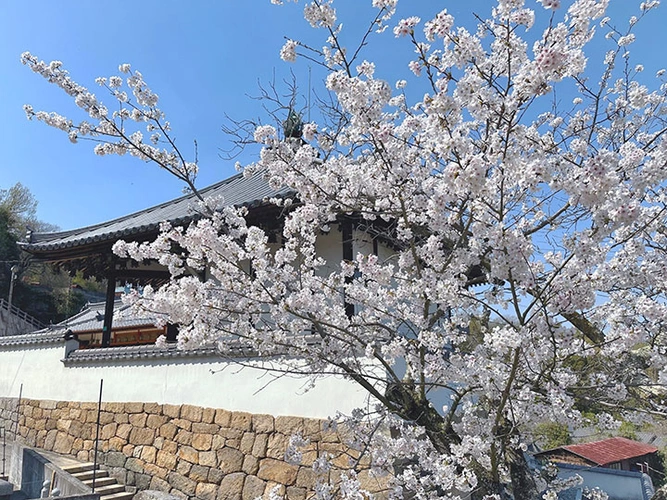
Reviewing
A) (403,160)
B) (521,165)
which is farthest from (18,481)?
(521,165)

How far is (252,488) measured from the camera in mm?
3955

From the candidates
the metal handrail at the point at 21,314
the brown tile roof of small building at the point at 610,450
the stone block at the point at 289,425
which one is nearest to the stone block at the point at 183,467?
the stone block at the point at 289,425

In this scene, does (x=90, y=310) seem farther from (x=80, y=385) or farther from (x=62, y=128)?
(x=62, y=128)

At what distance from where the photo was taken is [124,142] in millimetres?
2678

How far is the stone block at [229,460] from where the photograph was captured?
411 cm

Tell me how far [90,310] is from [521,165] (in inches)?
605

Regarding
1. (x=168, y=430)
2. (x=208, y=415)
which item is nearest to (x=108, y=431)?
(x=168, y=430)

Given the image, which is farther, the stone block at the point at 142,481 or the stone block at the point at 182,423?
the stone block at the point at 142,481

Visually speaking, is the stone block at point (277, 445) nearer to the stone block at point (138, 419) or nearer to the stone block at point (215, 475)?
the stone block at point (215, 475)

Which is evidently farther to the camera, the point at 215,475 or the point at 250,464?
the point at 215,475

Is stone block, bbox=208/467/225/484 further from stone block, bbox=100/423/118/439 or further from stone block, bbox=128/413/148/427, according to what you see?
stone block, bbox=100/423/118/439

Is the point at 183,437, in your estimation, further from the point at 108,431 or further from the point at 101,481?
the point at 108,431

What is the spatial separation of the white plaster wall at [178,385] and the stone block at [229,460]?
1.24 ft

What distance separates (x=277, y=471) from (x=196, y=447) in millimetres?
1124
